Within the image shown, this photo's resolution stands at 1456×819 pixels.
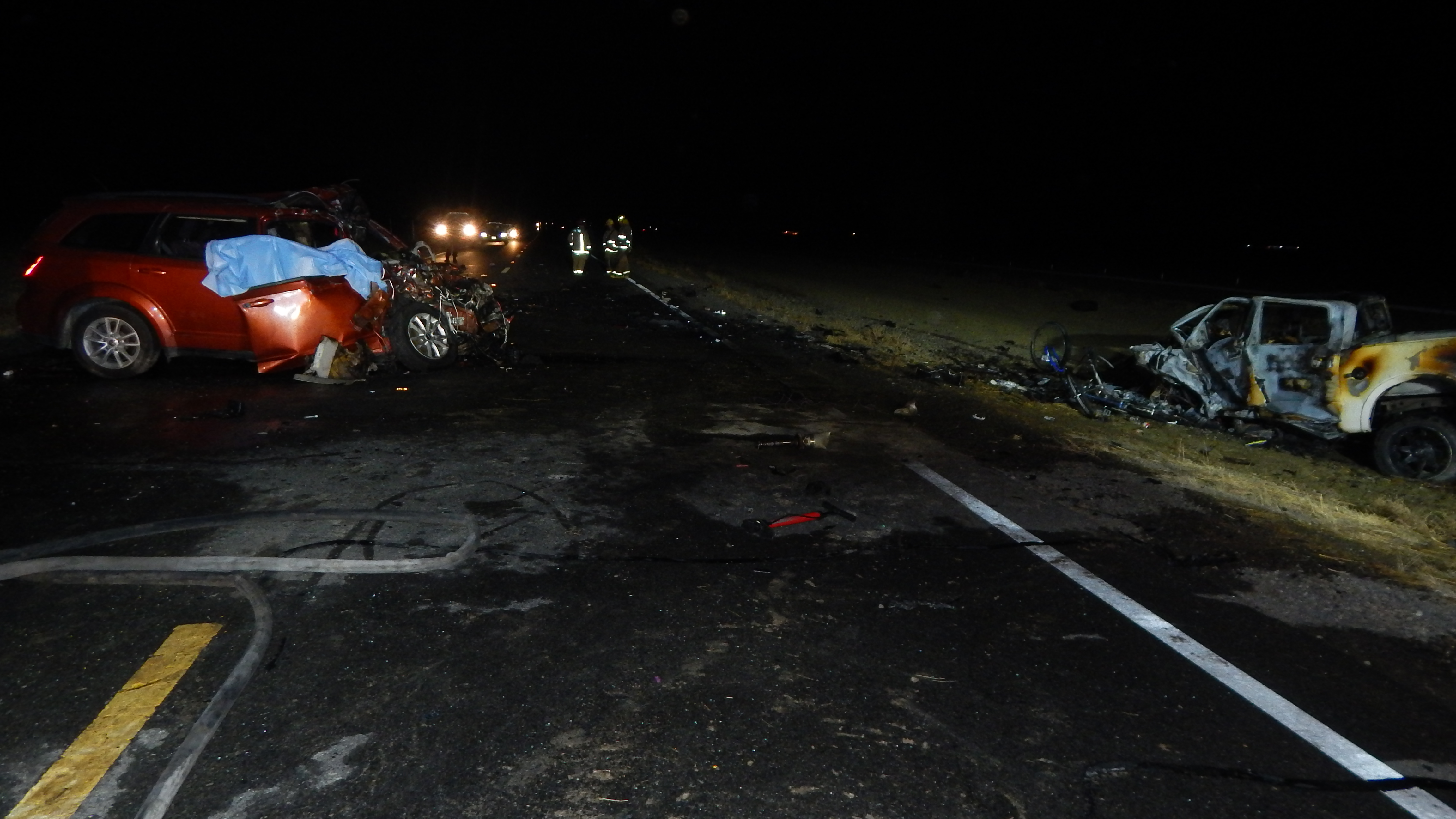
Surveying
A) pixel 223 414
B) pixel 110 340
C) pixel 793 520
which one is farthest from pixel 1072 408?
pixel 110 340

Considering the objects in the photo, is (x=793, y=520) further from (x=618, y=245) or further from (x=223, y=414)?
(x=618, y=245)

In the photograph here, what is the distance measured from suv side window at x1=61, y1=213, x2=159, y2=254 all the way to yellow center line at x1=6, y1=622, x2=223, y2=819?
683 centimetres

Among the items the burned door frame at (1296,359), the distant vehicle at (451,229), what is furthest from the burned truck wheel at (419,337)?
the distant vehicle at (451,229)

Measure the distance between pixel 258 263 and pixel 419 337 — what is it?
1795mm

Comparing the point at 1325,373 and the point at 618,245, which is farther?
the point at 618,245

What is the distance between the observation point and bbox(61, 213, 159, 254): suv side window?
902 cm

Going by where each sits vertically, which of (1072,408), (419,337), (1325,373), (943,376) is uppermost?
(1325,373)

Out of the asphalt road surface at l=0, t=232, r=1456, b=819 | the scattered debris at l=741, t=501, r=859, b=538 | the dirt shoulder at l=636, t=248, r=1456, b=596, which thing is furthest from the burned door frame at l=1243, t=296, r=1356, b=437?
the scattered debris at l=741, t=501, r=859, b=538

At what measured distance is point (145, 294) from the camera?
901 centimetres

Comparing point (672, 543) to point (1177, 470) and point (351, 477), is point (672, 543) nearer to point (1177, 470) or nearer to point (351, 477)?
point (351, 477)

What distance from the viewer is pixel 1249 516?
6.05 metres

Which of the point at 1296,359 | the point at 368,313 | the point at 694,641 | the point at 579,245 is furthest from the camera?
the point at 579,245

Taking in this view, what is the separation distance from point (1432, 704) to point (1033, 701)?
1.60 metres

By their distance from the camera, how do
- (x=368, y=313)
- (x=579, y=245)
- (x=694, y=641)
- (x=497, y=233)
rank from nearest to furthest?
(x=694, y=641) < (x=368, y=313) < (x=579, y=245) < (x=497, y=233)
